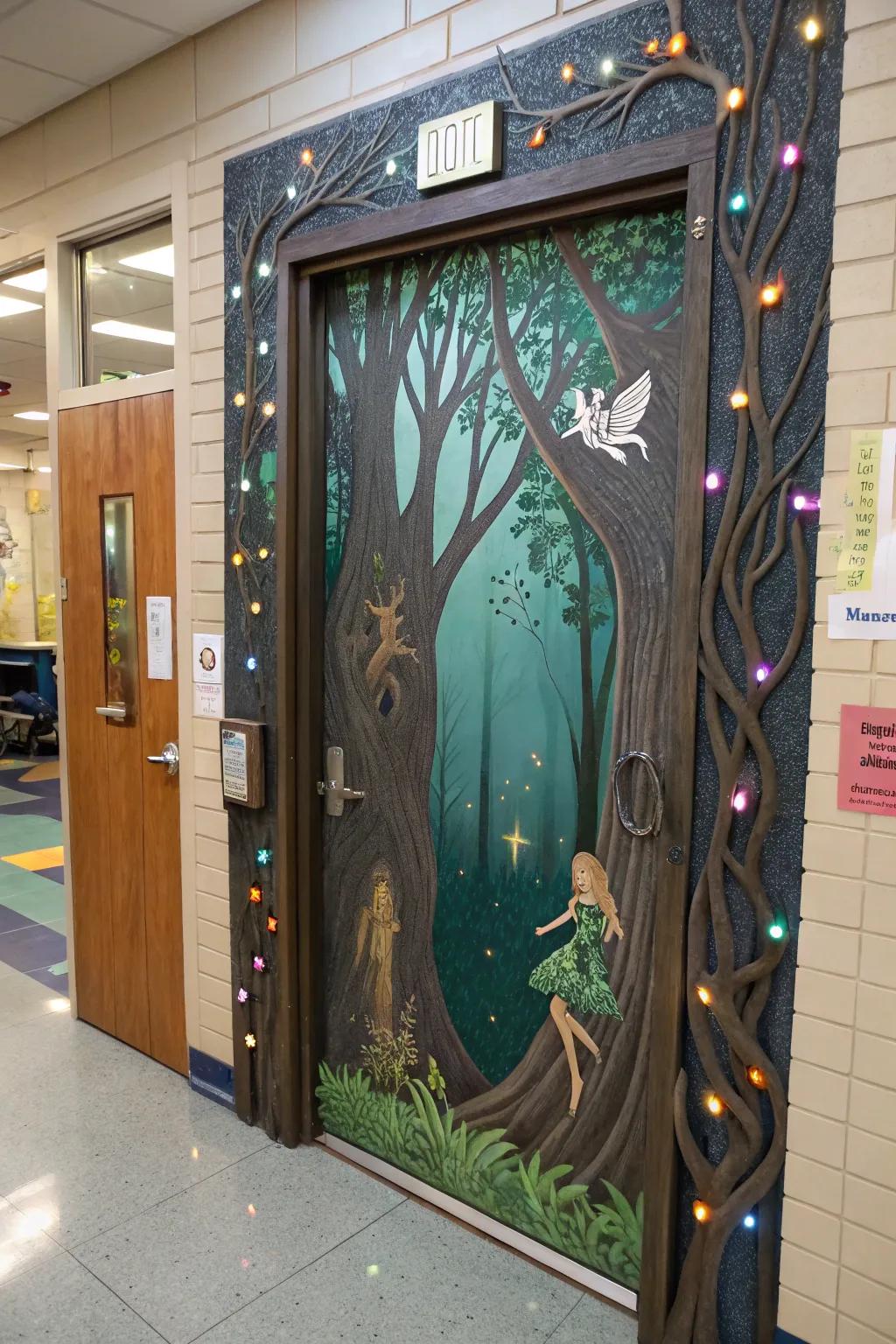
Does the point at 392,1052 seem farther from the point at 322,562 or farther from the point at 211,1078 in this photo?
the point at 322,562

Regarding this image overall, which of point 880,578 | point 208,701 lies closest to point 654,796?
point 880,578

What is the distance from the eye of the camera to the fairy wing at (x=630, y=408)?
75.9 inches

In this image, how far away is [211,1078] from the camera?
2889mm

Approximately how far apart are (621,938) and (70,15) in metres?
2.76

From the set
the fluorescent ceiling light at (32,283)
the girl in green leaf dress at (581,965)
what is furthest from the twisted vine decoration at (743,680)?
the fluorescent ceiling light at (32,283)

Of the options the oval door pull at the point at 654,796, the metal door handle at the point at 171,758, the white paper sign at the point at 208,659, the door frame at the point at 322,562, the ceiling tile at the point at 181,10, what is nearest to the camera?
the door frame at the point at 322,562

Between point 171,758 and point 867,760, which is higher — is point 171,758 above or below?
below

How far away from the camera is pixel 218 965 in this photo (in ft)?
9.27

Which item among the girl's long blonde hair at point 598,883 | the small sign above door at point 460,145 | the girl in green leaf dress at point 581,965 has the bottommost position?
the girl in green leaf dress at point 581,965

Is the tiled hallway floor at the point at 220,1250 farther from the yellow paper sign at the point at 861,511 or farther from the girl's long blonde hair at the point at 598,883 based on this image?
the yellow paper sign at the point at 861,511

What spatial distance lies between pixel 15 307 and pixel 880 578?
5.29 meters

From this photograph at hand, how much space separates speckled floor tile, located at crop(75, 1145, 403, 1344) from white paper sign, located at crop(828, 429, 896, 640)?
1.82 m

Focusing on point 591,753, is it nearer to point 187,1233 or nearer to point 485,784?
point 485,784

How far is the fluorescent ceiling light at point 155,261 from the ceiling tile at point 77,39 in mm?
502
